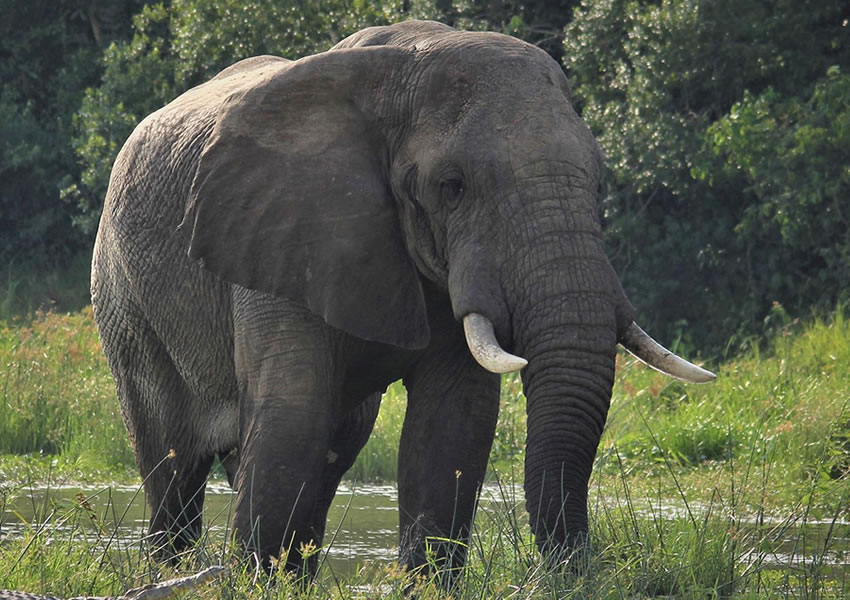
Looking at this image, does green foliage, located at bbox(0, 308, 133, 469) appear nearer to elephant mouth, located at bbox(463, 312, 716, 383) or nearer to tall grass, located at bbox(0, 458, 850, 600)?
tall grass, located at bbox(0, 458, 850, 600)

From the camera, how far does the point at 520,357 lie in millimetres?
5051

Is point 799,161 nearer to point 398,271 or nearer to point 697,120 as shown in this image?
point 697,120

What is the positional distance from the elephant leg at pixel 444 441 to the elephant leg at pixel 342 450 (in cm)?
76

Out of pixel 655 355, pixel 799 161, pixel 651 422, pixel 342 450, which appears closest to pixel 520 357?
pixel 655 355

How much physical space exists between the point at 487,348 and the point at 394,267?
0.75m

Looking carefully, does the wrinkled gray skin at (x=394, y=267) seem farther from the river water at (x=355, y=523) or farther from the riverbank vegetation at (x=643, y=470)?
the river water at (x=355, y=523)

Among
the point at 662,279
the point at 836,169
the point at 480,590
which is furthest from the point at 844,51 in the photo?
the point at 480,590

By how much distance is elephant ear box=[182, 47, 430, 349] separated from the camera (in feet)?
18.2

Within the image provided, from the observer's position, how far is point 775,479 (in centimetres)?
965

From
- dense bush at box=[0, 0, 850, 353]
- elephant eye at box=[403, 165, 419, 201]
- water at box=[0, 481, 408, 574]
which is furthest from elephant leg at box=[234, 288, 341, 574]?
dense bush at box=[0, 0, 850, 353]

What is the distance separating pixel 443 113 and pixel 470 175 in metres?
0.27

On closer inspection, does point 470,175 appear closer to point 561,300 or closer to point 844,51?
point 561,300

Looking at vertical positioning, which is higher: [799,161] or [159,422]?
[799,161]

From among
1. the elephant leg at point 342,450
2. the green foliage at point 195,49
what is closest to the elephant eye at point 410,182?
the elephant leg at point 342,450
